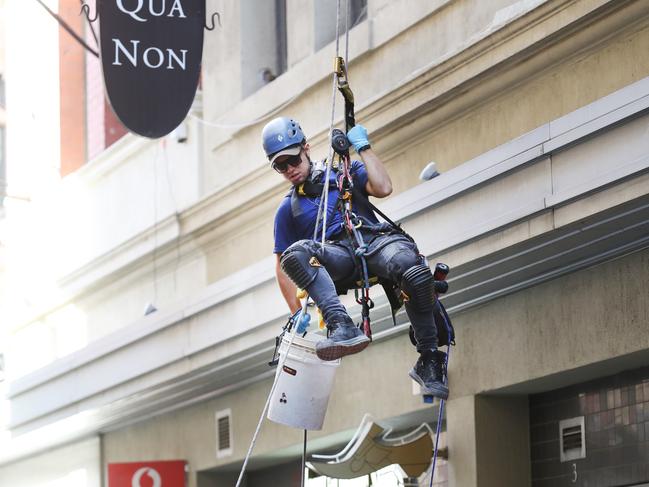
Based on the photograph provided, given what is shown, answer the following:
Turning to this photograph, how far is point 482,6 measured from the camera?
1355 centimetres

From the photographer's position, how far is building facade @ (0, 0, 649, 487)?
12328 millimetres

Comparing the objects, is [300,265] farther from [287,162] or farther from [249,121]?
[249,121]

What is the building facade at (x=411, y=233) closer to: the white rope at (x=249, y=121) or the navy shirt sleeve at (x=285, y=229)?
the white rope at (x=249, y=121)

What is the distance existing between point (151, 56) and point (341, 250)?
5.09m

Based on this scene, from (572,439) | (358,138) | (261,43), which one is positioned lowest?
(572,439)

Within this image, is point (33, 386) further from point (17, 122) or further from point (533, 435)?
point (533, 435)

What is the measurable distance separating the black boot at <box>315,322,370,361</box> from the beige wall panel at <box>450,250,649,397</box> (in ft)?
9.70

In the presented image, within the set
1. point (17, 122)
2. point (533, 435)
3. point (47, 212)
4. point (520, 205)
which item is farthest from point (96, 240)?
point (520, 205)

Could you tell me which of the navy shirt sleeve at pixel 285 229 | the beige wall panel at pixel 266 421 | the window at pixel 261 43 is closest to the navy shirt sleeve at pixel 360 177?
the navy shirt sleeve at pixel 285 229

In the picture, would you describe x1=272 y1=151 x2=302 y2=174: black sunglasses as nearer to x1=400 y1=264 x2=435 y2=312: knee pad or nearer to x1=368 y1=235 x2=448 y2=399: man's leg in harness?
x1=368 y1=235 x2=448 y2=399: man's leg in harness

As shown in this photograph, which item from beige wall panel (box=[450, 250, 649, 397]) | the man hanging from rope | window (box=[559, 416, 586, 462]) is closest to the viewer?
the man hanging from rope

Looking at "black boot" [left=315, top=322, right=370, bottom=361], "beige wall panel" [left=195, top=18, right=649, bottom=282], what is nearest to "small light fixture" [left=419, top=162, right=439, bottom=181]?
"beige wall panel" [left=195, top=18, right=649, bottom=282]

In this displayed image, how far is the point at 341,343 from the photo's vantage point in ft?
33.2

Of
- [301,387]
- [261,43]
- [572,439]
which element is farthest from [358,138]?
[261,43]
